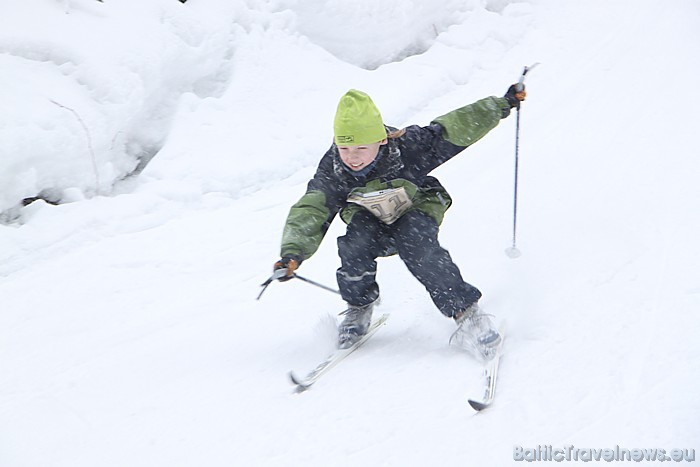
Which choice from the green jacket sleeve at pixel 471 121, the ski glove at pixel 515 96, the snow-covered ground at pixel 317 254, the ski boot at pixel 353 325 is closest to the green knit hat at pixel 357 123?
the green jacket sleeve at pixel 471 121

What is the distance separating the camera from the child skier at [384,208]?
337cm

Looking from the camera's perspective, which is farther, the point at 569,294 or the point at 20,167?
the point at 20,167

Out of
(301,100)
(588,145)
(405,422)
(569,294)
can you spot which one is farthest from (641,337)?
(301,100)

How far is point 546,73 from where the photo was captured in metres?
8.00

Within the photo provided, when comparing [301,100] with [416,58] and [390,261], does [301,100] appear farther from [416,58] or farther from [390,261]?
[390,261]

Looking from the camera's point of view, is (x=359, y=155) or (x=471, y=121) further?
(x=471, y=121)

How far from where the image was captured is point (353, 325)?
3676 millimetres

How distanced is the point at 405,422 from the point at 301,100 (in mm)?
5133

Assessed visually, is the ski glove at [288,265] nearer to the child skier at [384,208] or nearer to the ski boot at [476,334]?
the child skier at [384,208]

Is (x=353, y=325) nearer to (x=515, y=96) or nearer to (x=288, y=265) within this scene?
(x=288, y=265)

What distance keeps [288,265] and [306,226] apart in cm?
29

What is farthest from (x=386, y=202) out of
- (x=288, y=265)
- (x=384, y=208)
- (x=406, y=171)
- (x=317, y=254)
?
(x=317, y=254)

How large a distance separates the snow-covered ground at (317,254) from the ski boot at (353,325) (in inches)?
4.6

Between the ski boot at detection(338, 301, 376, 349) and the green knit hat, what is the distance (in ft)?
3.03
